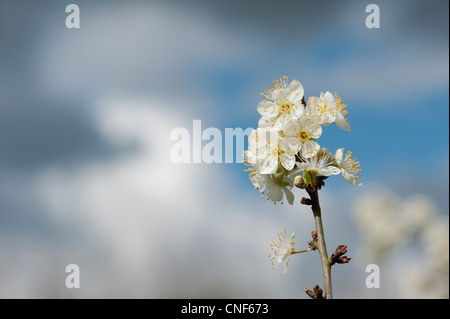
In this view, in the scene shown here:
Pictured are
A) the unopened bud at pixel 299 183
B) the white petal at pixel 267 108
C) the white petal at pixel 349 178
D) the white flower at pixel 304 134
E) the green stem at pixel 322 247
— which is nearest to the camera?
the green stem at pixel 322 247

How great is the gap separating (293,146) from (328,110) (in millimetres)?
233

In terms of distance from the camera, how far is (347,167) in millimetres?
1737

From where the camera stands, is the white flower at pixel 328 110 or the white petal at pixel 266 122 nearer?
the white flower at pixel 328 110

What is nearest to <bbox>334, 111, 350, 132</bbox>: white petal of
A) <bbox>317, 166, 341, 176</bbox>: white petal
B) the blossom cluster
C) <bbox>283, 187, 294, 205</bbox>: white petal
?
the blossom cluster

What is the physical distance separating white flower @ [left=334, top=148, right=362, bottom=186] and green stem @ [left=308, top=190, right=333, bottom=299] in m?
0.26

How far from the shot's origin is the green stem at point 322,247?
1270 millimetres

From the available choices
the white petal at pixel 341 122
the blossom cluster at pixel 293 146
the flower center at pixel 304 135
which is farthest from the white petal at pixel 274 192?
the white petal at pixel 341 122

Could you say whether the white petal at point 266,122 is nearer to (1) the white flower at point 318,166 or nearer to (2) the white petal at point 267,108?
(2) the white petal at point 267,108

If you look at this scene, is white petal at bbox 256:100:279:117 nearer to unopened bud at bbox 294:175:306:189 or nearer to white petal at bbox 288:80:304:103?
white petal at bbox 288:80:304:103

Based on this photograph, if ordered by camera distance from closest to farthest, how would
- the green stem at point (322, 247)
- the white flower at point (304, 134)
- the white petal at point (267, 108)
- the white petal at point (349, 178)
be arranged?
the green stem at point (322, 247), the white flower at point (304, 134), the white petal at point (349, 178), the white petal at point (267, 108)
